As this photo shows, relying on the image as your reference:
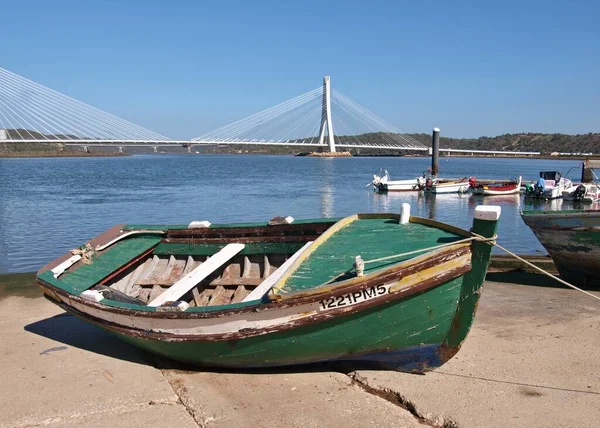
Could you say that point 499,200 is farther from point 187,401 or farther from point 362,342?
point 187,401

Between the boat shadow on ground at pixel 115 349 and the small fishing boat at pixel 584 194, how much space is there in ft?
86.4

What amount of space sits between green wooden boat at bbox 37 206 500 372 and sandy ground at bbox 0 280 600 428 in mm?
253

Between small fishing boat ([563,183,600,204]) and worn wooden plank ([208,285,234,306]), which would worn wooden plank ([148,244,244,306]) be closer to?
worn wooden plank ([208,285,234,306])

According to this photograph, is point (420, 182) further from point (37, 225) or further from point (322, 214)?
point (37, 225)

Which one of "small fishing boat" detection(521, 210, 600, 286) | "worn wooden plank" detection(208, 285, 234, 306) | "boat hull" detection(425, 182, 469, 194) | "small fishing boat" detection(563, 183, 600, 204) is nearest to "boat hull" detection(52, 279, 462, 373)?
"worn wooden plank" detection(208, 285, 234, 306)

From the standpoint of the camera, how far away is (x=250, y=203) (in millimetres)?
28953

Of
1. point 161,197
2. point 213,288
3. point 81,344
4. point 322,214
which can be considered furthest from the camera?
point 161,197

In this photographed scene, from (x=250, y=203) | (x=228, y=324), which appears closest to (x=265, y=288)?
(x=228, y=324)

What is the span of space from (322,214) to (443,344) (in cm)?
1946

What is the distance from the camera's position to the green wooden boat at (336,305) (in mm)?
4539

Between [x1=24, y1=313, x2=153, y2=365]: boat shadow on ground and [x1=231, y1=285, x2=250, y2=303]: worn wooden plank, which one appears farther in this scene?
[x1=231, y1=285, x2=250, y2=303]: worn wooden plank

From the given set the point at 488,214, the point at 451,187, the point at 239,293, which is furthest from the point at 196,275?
the point at 451,187

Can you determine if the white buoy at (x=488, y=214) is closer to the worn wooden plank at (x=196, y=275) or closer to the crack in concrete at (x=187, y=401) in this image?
the crack in concrete at (x=187, y=401)

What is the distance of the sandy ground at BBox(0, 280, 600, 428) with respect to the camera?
4539 millimetres
